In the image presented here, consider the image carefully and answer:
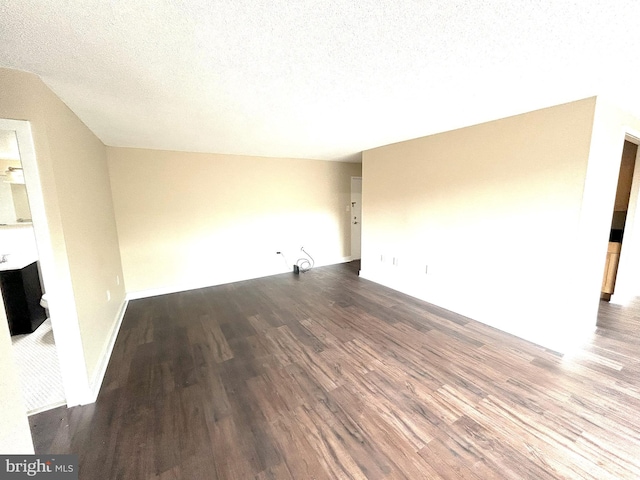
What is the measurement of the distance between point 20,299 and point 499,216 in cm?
548

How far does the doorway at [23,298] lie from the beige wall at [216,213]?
3.22 ft

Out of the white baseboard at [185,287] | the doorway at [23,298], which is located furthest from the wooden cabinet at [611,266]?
the doorway at [23,298]

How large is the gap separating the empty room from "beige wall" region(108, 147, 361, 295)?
5 centimetres

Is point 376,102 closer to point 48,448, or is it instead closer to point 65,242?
point 65,242

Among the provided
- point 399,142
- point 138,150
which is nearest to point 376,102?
point 399,142

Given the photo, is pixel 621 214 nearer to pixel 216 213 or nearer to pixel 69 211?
pixel 216 213

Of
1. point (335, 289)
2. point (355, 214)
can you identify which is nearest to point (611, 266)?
point (335, 289)

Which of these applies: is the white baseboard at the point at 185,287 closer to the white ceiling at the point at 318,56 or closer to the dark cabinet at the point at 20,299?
the dark cabinet at the point at 20,299

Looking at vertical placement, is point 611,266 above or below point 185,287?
above

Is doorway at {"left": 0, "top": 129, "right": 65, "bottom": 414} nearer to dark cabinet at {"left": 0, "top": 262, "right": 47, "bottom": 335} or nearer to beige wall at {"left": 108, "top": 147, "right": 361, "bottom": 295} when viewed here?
dark cabinet at {"left": 0, "top": 262, "right": 47, "bottom": 335}

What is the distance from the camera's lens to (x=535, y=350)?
248 cm

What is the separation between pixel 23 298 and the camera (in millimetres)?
2916

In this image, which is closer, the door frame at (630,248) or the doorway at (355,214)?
the door frame at (630,248)

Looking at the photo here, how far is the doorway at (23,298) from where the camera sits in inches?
82.8
